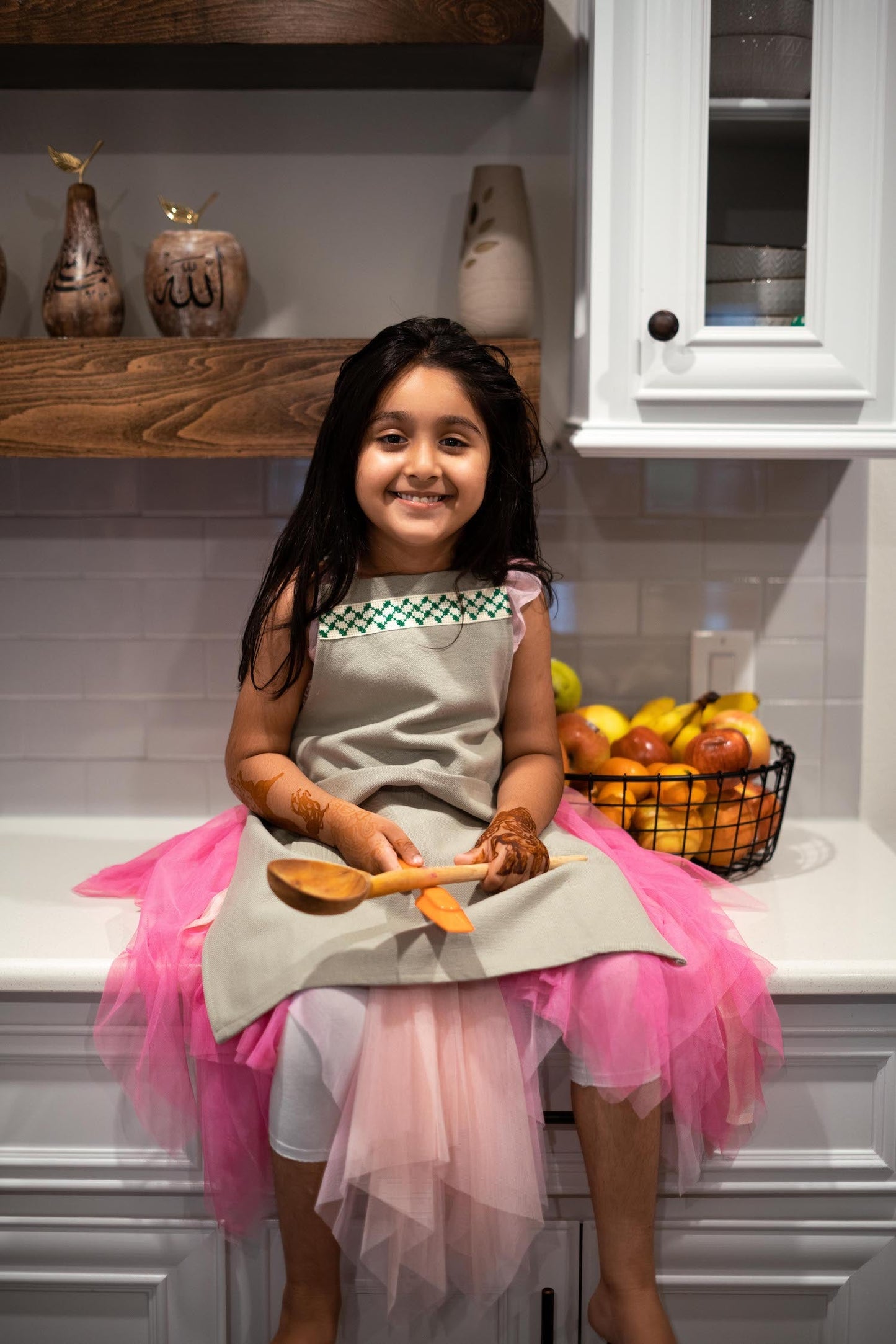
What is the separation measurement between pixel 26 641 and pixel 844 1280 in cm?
134

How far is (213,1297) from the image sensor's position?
4.06 ft

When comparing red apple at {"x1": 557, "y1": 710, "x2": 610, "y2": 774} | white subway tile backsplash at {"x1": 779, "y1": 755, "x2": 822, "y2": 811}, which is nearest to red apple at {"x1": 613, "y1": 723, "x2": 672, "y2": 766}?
red apple at {"x1": 557, "y1": 710, "x2": 610, "y2": 774}

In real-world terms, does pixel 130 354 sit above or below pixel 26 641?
above

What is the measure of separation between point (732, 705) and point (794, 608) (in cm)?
21

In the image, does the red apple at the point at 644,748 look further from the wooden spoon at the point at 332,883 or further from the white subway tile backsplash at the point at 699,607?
the wooden spoon at the point at 332,883

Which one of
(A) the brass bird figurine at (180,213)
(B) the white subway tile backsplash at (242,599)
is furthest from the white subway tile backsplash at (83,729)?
(A) the brass bird figurine at (180,213)

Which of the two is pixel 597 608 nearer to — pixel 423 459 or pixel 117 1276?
pixel 423 459

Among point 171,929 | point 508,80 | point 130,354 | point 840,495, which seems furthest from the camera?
point 840,495

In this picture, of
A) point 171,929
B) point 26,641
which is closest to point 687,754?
point 171,929

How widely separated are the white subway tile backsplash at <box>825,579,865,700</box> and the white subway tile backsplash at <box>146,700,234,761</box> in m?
0.89

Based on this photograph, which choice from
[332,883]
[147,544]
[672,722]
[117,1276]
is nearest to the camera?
[332,883]

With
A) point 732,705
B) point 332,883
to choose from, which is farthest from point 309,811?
point 732,705

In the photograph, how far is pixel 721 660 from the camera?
1703 millimetres

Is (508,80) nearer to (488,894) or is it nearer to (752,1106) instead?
(488,894)
